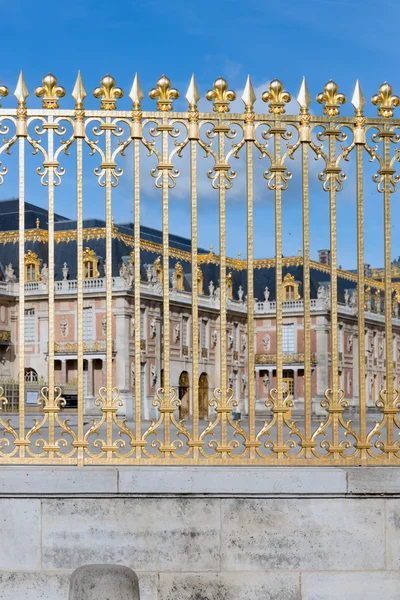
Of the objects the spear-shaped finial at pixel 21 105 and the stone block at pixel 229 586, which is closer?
the stone block at pixel 229 586

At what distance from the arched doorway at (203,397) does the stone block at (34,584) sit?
3396 centimetres

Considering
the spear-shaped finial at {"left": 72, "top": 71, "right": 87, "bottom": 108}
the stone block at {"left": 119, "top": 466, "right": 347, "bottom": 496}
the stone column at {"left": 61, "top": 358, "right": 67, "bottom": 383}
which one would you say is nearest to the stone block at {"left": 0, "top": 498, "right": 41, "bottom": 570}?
the stone block at {"left": 119, "top": 466, "right": 347, "bottom": 496}

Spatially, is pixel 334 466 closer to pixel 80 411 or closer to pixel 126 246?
pixel 80 411

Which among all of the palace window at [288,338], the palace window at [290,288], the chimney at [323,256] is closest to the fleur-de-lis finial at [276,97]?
the palace window at [290,288]

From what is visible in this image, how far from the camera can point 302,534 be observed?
20.1 feet

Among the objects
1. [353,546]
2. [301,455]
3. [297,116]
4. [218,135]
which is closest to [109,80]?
[218,135]

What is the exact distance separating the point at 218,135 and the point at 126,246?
42409 millimetres

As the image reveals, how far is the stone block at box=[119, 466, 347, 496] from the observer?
6004 mm

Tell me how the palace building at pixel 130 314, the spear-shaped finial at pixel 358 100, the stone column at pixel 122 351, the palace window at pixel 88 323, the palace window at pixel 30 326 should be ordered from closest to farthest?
the spear-shaped finial at pixel 358 100 < the stone column at pixel 122 351 < the palace building at pixel 130 314 < the palace window at pixel 88 323 < the palace window at pixel 30 326

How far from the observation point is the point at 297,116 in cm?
659

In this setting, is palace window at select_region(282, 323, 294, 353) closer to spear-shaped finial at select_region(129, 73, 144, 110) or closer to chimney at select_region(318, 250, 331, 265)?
chimney at select_region(318, 250, 331, 265)

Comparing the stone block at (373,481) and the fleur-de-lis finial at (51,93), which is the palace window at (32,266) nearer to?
the fleur-de-lis finial at (51,93)

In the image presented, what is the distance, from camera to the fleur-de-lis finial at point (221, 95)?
6.61 metres

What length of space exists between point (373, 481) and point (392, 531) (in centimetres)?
34
